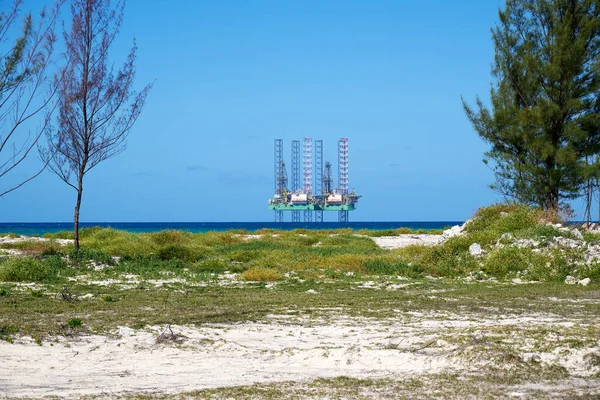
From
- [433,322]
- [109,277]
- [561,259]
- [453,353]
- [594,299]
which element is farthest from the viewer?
[561,259]

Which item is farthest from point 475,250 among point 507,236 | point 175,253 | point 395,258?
point 175,253

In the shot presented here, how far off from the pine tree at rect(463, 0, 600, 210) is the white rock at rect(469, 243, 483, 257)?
6.49 metres

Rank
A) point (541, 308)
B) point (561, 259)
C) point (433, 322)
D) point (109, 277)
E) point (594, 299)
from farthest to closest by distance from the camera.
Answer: point (561, 259) → point (109, 277) → point (594, 299) → point (541, 308) → point (433, 322)

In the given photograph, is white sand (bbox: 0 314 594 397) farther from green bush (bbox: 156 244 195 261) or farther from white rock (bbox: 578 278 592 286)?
green bush (bbox: 156 244 195 261)

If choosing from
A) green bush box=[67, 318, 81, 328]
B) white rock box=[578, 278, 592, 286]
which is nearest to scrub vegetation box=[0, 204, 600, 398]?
green bush box=[67, 318, 81, 328]

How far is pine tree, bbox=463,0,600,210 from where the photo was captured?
2353 cm

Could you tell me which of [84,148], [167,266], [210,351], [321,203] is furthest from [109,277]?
[321,203]

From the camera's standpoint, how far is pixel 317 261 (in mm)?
18281

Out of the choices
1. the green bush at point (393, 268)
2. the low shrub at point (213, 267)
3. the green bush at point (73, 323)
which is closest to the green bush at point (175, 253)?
the low shrub at point (213, 267)

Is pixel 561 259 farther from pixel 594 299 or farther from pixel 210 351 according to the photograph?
pixel 210 351

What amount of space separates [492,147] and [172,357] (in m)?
20.9

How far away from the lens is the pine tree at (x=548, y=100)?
77.2ft

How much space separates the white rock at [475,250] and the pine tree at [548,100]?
21.3 feet

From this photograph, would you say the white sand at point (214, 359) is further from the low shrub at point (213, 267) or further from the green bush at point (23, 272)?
the low shrub at point (213, 267)
